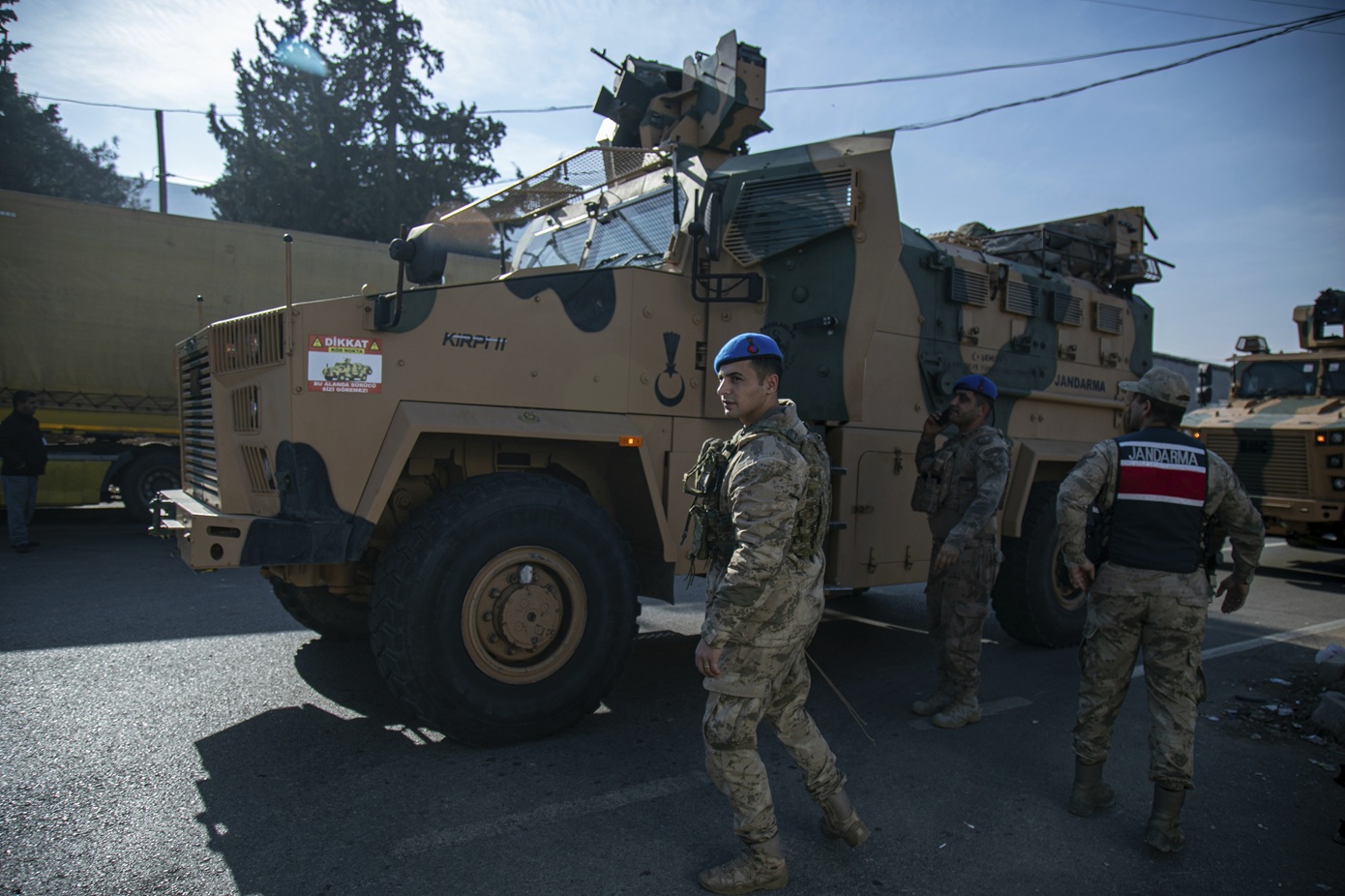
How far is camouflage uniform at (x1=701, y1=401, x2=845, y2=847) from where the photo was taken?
268 cm

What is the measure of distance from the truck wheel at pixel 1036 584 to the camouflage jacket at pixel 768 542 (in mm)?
3411

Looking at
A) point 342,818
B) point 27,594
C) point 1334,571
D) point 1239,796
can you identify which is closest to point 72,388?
point 27,594

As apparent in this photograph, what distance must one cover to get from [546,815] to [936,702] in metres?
2.27

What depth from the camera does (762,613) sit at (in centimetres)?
279

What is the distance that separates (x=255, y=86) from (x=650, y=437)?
21505 millimetres

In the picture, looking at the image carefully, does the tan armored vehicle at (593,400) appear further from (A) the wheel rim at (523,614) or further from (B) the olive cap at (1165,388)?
(B) the olive cap at (1165,388)

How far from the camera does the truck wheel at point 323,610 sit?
4.99 meters

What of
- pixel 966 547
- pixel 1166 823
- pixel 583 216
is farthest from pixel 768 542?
A: pixel 583 216

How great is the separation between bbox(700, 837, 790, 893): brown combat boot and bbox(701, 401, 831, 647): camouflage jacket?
2.19 ft

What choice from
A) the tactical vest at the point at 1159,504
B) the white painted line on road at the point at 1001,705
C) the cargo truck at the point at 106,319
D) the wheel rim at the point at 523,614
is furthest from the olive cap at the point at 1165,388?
the cargo truck at the point at 106,319

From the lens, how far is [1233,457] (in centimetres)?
1077

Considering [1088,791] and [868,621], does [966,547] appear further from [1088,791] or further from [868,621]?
[868,621]

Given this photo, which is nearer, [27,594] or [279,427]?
[279,427]

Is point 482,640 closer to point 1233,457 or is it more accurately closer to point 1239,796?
point 1239,796
